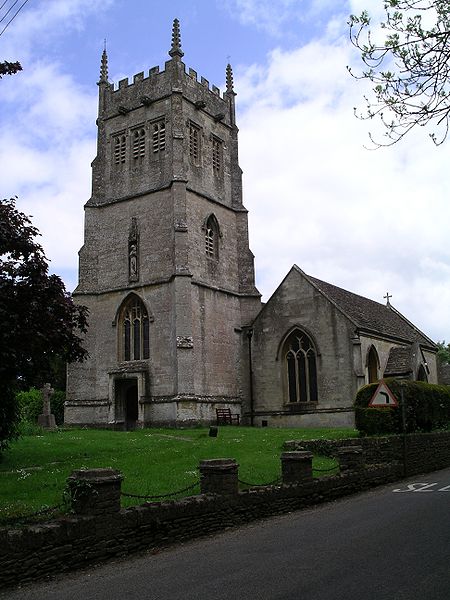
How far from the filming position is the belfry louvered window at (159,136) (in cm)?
3534

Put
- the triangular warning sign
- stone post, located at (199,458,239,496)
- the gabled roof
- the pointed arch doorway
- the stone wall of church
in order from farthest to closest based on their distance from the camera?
the pointed arch doorway < the gabled roof < the stone wall of church < the triangular warning sign < stone post, located at (199,458,239,496)

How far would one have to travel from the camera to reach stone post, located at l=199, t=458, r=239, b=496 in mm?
10945

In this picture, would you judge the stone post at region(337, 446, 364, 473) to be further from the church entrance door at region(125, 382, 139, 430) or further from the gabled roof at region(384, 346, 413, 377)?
the church entrance door at region(125, 382, 139, 430)

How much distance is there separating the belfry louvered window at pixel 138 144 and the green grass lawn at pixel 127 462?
59.5ft

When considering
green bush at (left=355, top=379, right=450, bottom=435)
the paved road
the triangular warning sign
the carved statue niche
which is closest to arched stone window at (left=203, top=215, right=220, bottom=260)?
the carved statue niche

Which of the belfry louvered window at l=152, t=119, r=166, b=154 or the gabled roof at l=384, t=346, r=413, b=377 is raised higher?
the belfry louvered window at l=152, t=119, r=166, b=154

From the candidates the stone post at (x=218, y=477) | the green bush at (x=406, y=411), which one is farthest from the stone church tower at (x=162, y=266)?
the stone post at (x=218, y=477)

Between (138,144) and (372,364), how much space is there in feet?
59.0

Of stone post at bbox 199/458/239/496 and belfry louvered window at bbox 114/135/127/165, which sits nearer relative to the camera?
stone post at bbox 199/458/239/496

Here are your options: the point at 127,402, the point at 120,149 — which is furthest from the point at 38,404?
the point at 120,149

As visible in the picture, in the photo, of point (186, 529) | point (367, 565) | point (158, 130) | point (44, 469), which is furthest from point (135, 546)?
point (158, 130)

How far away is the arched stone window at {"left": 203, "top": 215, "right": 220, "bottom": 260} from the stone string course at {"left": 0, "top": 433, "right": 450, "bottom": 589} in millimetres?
21443

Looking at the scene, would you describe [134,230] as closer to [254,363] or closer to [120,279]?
[120,279]

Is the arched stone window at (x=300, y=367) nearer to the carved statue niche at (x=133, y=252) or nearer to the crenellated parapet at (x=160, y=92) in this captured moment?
the carved statue niche at (x=133, y=252)
